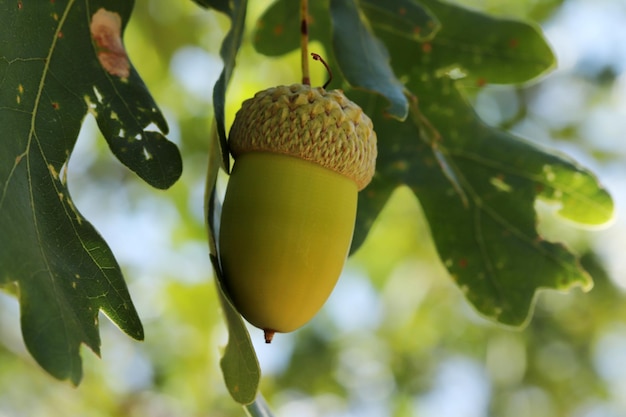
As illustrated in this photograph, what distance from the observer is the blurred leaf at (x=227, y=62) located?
1148 mm

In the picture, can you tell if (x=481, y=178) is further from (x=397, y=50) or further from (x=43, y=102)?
(x=43, y=102)

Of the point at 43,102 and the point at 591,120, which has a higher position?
the point at 43,102

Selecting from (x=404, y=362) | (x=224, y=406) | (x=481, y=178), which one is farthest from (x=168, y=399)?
(x=481, y=178)

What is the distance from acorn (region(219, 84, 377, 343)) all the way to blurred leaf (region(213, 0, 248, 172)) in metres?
0.02

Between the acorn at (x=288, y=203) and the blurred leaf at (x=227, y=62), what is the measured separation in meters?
0.02

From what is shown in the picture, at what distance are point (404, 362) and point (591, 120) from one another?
1.87 metres

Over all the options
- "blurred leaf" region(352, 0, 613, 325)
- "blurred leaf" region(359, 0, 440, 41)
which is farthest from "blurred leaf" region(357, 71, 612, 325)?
"blurred leaf" region(359, 0, 440, 41)

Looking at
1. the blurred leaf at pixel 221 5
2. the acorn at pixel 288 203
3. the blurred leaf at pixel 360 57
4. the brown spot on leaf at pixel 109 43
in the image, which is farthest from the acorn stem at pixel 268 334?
the blurred leaf at pixel 221 5

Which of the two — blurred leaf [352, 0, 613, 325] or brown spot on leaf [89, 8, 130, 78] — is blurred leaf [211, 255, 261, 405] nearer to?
brown spot on leaf [89, 8, 130, 78]

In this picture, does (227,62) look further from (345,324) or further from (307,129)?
(345,324)

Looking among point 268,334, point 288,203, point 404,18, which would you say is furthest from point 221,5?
point 268,334

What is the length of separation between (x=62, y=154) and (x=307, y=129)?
0.34 m

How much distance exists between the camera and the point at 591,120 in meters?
5.11

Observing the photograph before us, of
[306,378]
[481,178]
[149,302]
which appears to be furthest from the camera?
[306,378]
